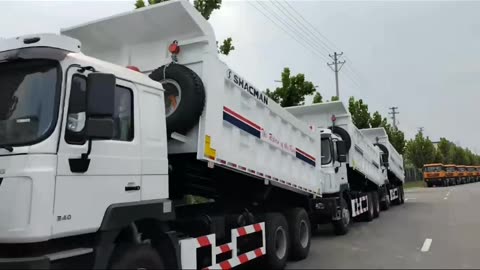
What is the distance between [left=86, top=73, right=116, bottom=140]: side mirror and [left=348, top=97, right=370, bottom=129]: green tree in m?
36.5

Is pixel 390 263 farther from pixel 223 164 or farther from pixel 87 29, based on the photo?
pixel 87 29

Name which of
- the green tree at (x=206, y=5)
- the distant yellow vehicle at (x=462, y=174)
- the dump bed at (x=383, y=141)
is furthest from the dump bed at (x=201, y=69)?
the distant yellow vehicle at (x=462, y=174)

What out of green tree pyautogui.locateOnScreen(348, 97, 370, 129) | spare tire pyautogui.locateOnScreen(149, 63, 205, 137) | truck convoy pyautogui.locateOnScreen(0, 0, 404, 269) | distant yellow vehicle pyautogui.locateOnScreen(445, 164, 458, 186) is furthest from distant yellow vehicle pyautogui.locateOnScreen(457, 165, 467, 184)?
spare tire pyautogui.locateOnScreen(149, 63, 205, 137)

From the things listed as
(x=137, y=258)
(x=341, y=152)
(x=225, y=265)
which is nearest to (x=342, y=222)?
(x=341, y=152)

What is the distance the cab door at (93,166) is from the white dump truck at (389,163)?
1765cm

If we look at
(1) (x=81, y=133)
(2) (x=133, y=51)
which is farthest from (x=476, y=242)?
(1) (x=81, y=133)

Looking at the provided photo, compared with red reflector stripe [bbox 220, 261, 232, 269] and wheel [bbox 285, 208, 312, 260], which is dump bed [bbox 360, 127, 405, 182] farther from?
red reflector stripe [bbox 220, 261, 232, 269]

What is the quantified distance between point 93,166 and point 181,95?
1.74 meters

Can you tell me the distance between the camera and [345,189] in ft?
45.9

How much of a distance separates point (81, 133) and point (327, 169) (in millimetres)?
9534

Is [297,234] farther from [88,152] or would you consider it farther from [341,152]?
[88,152]

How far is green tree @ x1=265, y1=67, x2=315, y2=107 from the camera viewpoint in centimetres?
2141

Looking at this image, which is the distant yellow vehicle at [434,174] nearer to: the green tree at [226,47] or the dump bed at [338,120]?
the dump bed at [338,120]

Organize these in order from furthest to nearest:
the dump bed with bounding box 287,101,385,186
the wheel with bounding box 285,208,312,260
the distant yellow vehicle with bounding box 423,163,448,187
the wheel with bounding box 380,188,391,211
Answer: the distant yellow vehicle with bounding box 423,163,448,187
the wheel with bounding box 380,188,391,211
the dump bed with bounding box 287,101,385,186
the wheel with bounding box 285,208,312,260
